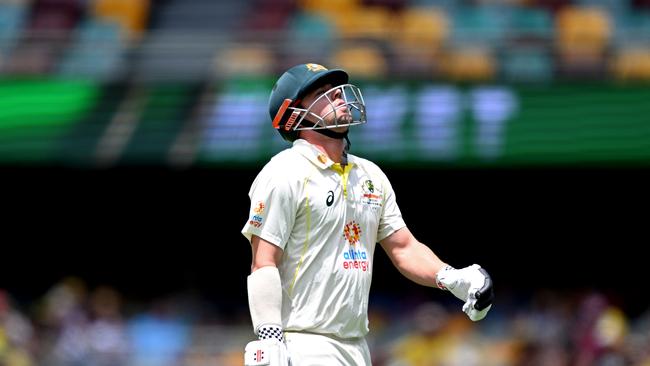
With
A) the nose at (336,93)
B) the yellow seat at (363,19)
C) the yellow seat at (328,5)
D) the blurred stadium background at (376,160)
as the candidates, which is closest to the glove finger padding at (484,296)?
the nose at (336,93)

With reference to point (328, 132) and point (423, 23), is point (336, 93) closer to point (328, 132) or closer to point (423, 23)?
point (328, 132)

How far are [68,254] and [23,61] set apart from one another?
2789mm

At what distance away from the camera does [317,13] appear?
1430 cm

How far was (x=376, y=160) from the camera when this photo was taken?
11.9 m

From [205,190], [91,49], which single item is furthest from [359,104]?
[205,190]

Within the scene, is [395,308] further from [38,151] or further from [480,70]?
[38,151]

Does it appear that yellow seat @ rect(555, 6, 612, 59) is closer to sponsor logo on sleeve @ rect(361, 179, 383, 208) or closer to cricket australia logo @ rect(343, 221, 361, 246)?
sponsor logo on sleeve @ rect(361, 179, 383, 208)

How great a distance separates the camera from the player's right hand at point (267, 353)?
15.0 feet

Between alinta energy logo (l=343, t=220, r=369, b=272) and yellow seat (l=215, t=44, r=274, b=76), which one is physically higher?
alinta energy logo (l=343, t=220, r=369, b=272)

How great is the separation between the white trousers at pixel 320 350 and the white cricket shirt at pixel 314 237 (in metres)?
0.03

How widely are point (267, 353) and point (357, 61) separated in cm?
765

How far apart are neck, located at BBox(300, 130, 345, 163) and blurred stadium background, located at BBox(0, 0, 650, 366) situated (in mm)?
6475

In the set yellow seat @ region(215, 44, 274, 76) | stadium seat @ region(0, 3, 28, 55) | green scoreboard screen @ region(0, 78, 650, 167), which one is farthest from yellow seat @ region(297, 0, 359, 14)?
stadium seat @ region(0, 3, 28, 55)

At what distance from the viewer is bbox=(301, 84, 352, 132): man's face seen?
5012mm
